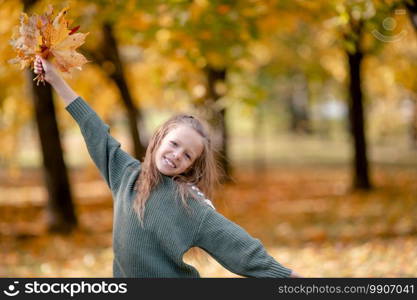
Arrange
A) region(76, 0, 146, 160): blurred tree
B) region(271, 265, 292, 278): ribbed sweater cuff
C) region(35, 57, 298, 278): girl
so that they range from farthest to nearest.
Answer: region(76, 0, 146, 160): blurred tree → region(35, 57, 298, 278): girl → region(271, 265, 292, 278): ribbed sweater cuff

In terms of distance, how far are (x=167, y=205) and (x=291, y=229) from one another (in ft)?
20.9

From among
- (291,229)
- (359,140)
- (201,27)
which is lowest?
(291,229)

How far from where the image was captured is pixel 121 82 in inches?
428

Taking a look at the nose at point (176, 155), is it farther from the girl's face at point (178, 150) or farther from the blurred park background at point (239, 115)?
the blurred park background at point (239, 115)

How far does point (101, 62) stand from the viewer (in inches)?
412

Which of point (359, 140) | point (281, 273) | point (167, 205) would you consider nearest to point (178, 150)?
point (167, 205)

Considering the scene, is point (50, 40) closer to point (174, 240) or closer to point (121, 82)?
point (174, 240)

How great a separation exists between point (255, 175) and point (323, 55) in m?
5.10

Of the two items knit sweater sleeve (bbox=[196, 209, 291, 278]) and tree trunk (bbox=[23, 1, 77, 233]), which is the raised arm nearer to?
knit sweater sleeve (bbox=[196, 209, 291, 278])

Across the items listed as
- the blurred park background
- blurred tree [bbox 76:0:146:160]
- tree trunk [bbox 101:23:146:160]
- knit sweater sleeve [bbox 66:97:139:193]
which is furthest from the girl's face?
tree trunk [bbox 101:23:146:160]

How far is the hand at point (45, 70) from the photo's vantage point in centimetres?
287

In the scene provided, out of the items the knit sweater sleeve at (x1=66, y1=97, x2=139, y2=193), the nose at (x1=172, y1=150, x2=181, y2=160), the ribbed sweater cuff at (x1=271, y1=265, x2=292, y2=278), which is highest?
the knit sweater sleeve at (x1=66, y1=97, x2=139, y2=193)

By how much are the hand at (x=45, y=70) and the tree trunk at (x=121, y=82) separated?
24.7 ft

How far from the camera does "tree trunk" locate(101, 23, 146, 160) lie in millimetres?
10602
